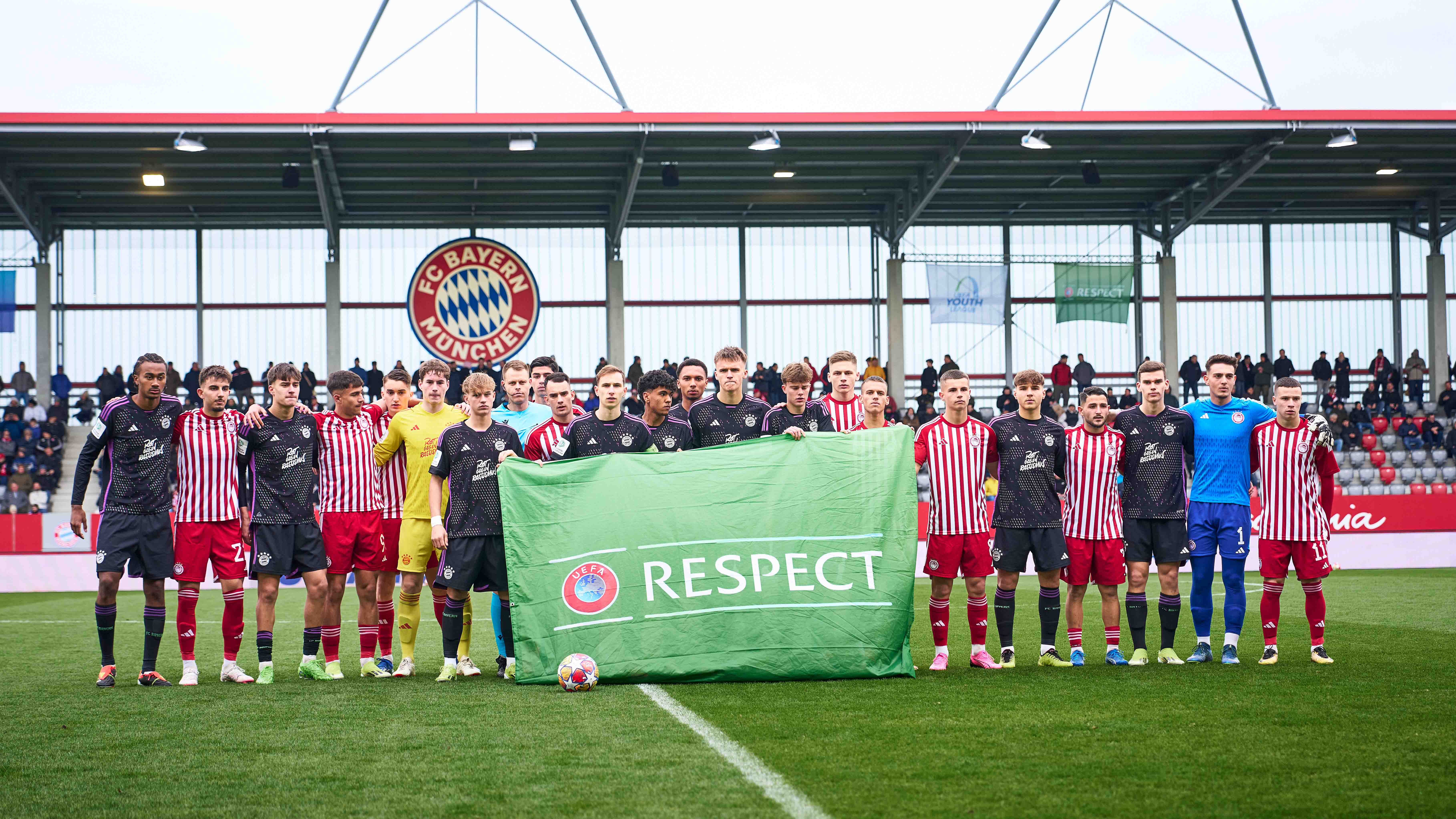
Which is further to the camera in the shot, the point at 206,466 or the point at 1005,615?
the point at 1005,615

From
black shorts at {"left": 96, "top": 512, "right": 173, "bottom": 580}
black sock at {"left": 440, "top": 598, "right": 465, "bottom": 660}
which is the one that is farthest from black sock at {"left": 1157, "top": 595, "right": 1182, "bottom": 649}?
black shorts at {"left": 96, "top": 512, "right": 173, "bottom": 580}

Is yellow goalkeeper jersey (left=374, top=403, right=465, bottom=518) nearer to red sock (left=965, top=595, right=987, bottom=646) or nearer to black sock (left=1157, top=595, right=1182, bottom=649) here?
red sock (left=965, top=595, right=987, bottom=646)

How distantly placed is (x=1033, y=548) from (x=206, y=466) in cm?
550

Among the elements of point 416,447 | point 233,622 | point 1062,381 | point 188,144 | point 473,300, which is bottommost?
point 233,622

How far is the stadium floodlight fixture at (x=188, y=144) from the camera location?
70.4ft

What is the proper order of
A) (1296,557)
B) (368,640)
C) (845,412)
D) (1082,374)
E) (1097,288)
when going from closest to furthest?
1. (1296,557)
2. (368,640)
3. (845,412)
4. (1097,288)
5. (1082,374)

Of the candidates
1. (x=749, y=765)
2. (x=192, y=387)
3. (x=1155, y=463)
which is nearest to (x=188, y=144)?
(x=192, y=387)

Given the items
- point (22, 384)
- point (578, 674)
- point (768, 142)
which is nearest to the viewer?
point (578, 674)

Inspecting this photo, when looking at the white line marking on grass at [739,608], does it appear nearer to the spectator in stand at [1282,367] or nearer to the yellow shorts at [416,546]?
the yellow shorts at [416,546]

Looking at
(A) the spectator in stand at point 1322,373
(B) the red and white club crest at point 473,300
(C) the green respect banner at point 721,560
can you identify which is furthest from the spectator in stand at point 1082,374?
(C) the green respect banner at point 721,560

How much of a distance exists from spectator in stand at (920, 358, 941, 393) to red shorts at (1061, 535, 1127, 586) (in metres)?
19.1

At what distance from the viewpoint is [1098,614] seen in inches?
485

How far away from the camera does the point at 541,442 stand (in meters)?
Answer: 8.47

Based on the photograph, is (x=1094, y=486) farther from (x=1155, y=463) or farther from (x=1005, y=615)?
(x=1005, y=615)
